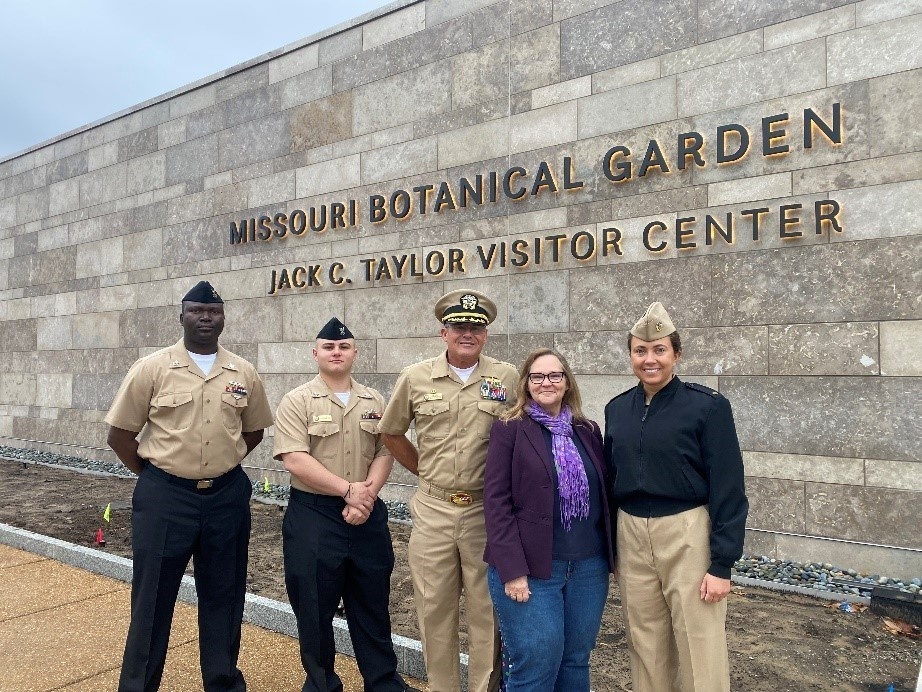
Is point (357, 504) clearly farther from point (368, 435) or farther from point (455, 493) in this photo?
point (455, 493)

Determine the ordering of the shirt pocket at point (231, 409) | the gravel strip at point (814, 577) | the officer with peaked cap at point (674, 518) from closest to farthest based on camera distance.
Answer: the officer with peaked cap at point (674, 518) < the shirt pocket at point (231, 409) < the gravel strip at point (814, 577)

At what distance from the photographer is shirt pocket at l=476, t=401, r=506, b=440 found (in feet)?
10.1

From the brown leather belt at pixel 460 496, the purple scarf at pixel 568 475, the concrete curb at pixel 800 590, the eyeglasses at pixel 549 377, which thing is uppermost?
the eyeglasses at pixel 549 377

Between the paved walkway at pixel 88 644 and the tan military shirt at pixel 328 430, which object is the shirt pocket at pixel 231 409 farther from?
the paved walkway at pixel 88 644

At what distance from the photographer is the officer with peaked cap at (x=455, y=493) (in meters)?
3.01

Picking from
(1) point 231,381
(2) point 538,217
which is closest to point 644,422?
(1) point 231,381

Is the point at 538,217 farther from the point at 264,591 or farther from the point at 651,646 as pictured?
the point at 651,646

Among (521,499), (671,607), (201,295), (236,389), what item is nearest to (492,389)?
(521,499)

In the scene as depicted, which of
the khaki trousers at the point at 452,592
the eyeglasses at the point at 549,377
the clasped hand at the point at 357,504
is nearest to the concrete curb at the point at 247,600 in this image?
the khaki trousers at the point at 452,592

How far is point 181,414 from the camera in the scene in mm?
3264

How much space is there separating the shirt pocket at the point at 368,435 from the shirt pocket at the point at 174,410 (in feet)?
2.57

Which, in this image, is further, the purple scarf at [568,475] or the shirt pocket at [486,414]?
the shirt pocket at [486,414]

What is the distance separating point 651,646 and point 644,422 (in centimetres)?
82

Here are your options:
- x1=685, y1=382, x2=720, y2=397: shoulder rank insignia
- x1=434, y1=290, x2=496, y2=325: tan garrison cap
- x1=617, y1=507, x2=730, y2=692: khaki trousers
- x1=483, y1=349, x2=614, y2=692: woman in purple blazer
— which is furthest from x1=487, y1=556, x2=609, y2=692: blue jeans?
x1=434, y1=290, x2=496, y2=325: tan garrison cap
